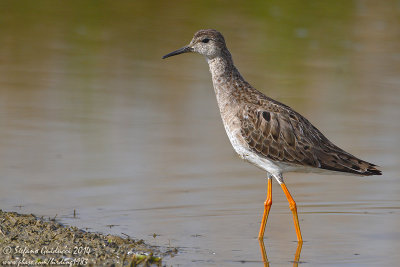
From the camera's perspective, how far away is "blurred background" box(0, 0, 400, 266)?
30.1ft

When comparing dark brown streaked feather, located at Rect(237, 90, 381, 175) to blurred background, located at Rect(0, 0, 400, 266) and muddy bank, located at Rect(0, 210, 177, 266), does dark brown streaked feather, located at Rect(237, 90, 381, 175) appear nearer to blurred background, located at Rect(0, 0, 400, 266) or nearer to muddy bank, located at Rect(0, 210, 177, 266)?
blurred background, located at Rect(0, 0, 400, 266)

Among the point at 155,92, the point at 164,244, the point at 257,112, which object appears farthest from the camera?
the point at 155,92

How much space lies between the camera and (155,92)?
1495 cm

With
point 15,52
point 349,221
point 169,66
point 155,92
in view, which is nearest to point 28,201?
point 349,221

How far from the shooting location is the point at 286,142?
917 cm

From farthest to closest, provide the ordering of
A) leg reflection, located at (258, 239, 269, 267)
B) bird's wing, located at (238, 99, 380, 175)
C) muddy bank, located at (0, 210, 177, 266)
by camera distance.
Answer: bird's wing, located at (238, 99, 380, 175) → leg reflection, located at (258, 239, 269, 267) → muddy bank, located at (0, 210, 177, 266)

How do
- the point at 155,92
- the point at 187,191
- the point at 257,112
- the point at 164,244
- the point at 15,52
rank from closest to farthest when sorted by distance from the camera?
1. the point at 164,244
2. the point at 257,112
3. the point at 187,191
4. the point at 155,92
5. the point at 15,52

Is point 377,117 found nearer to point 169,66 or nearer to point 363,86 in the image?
point 363,86

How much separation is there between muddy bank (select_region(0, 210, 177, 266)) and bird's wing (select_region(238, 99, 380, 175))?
5.28 ft

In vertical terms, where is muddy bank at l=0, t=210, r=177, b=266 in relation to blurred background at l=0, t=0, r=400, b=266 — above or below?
below

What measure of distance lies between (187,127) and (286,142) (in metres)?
3.79

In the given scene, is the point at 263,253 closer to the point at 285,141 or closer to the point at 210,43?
the point at 285,141

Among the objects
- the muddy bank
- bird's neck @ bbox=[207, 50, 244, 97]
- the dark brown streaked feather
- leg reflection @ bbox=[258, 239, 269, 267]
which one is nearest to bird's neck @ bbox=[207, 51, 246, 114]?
bird's neck @ bbox=[207, 50, 244, 97]

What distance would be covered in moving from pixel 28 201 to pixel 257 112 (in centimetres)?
278
